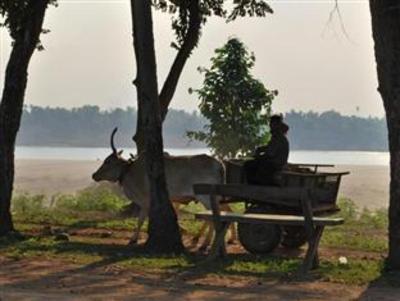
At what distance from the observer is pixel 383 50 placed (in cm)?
1180

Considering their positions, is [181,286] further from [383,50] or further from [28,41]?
[28,41]

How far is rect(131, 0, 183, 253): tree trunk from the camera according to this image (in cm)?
1380

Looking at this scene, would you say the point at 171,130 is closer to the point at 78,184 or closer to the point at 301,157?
the point at 301,157

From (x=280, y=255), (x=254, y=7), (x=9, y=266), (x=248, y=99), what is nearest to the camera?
(x=9, y=266)

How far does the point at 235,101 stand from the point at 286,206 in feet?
56.0

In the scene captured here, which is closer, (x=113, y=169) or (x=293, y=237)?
(x=293, y=237)

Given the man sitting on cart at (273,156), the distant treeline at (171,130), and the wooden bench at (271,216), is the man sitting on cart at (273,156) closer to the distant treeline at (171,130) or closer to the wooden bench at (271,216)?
the wooden bench at (271,216)

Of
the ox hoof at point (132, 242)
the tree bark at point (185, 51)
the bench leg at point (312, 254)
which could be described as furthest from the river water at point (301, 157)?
the bench leg at point (312, 254)

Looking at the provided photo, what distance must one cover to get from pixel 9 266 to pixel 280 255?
4146 millimetres

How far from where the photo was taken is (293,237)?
564 inches

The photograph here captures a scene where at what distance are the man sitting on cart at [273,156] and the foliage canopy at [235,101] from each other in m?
16.5

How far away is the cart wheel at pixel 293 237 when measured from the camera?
46.7 ft

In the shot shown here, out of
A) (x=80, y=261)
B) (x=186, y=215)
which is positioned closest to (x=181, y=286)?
(x=80, y=261)

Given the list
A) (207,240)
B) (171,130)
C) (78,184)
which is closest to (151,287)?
(207,240)
